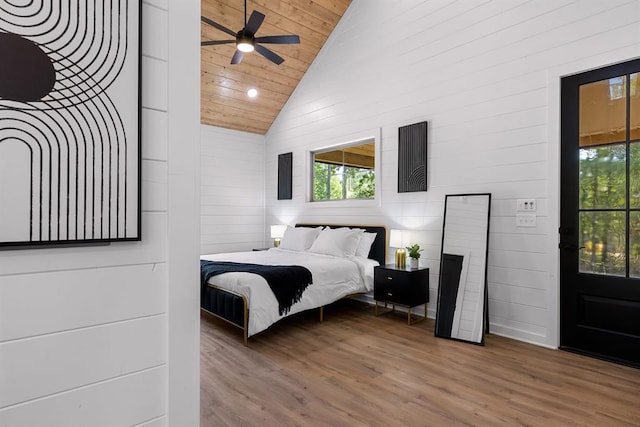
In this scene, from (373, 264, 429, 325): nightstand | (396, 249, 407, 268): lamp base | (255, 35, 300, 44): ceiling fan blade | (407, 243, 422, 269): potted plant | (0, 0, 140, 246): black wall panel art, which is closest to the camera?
(0, 0, 140, 246): black wall panel art

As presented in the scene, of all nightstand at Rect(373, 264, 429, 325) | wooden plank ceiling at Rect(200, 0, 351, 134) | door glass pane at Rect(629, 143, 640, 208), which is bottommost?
nightstand at Rect(373, 264, 429, 325)

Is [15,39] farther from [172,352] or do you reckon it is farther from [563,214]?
[563,214]

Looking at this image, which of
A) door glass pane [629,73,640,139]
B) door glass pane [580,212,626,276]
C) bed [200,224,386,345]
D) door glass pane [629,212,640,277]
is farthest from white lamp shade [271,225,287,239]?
door glass pane [629,73,640,139]

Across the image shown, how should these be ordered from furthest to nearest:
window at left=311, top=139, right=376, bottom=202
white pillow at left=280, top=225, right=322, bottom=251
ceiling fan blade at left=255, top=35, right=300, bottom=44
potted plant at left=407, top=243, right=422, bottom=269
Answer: white pillow at left=280, top=225, right=322, bottom=251
window at left=311, top=139, right=376, bottom=202
potted plant at left=407, top=243, right=422, bottom=269
ceiling fan blade at left=255, top=35, right=300, bottom=44

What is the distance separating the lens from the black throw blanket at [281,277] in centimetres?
340

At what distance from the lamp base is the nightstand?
7cm

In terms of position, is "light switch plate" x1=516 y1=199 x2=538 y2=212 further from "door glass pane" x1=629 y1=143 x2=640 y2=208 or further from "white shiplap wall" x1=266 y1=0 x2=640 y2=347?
"door glass pane" x1=629 y1=143 x2=640 y2=208

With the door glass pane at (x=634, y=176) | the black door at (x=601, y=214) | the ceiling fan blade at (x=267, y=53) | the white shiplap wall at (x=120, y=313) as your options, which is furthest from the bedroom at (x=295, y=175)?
the ceiling fan blade at (x=267, y=53)

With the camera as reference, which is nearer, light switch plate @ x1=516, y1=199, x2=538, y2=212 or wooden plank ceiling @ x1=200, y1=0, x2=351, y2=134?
light switch plate @ x1=516, y1=199, x2=538, y2=212

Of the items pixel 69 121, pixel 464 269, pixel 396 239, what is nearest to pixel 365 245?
pixel 396 239

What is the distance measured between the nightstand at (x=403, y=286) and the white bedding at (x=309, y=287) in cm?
27

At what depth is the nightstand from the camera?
3.87 meters

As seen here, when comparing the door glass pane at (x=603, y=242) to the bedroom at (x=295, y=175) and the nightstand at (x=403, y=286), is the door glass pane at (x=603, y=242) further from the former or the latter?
the nightstand at (x=403, y=286)

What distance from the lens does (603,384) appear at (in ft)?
8.21
